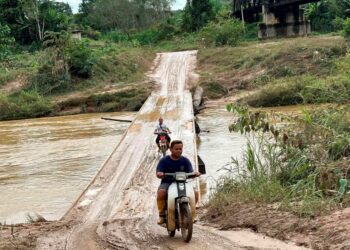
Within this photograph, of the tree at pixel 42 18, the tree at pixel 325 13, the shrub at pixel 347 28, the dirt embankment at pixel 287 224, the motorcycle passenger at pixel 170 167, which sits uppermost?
the tree at pixel 42 18

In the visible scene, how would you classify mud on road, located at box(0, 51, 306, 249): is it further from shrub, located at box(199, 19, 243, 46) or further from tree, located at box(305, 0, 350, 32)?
tree, located at box(305, 0, 350, 32)

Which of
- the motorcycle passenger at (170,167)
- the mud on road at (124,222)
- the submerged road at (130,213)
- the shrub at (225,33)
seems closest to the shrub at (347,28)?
the shrub at (225,33)

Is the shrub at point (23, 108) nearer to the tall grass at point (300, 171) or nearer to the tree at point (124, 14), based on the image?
the tall grass at point (300, 171)

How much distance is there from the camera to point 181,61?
3681cm

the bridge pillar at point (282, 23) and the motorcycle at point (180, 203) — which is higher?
the bridge pillar at point (282, 23)

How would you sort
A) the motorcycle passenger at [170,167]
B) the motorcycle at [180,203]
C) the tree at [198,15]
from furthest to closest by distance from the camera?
the tree at [198,15] < the motorcycle passenger at [170,167] < the motorcycle at [180,203]

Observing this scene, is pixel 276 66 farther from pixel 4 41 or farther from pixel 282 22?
pixel 4 41

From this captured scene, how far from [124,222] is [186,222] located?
1773mm

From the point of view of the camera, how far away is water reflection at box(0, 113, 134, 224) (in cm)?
1243

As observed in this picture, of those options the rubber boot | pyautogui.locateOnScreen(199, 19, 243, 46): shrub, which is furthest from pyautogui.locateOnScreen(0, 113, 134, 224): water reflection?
pyautogui.locateOnScreen(199, 19, 243, 46): shrub

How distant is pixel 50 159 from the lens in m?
17.4

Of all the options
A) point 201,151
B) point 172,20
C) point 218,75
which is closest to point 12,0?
point 172,20

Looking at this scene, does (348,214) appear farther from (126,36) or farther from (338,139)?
(126,36)

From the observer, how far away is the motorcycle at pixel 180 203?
6789 mm
